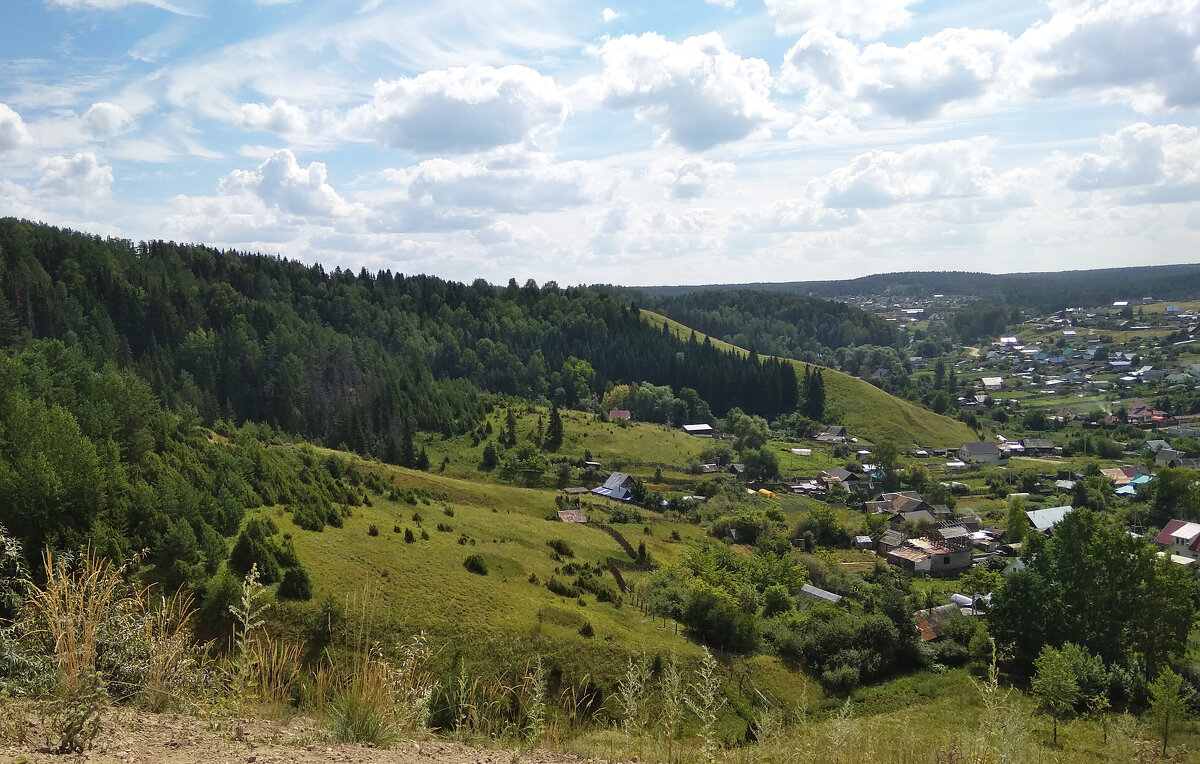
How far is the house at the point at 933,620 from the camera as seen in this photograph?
43.2m

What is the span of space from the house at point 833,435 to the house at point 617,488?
55.2 m

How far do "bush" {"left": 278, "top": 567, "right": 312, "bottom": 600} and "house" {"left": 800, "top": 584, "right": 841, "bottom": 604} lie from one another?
32792mm

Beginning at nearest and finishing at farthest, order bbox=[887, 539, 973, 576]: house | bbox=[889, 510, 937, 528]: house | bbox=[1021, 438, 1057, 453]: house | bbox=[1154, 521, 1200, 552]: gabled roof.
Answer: bbox=[887, 539, 973, 576]: house, bbox=[1154, 521, 1200, 552]: gabled roof, bbox=[889, 510, 937, 528]: house, bbox=[1021, 438, 1057, 453]: house

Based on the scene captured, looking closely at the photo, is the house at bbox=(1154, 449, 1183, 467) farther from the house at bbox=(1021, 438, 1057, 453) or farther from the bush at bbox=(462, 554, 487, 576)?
the bush at bbox=(462, 554, 487, 576)

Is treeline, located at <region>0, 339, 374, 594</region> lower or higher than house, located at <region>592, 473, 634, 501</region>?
higher

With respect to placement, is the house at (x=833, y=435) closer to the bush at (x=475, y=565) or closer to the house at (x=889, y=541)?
the house at (x=889, y=541)

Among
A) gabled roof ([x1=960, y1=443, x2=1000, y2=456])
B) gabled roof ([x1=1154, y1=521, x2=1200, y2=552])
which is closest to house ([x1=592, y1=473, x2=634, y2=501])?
gabled roof ([x1=1154, y1=521, x2=1200, y2=552])

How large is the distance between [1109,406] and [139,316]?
608 feet

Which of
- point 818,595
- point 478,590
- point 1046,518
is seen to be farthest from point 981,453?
point 478,590

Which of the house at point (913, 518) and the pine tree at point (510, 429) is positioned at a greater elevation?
the pine tree at point (510, 429)

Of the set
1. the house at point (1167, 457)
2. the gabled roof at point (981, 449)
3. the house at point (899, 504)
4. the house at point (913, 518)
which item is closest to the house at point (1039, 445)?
the gabled roof at point (981, 449)

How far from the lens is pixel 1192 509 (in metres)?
79.4

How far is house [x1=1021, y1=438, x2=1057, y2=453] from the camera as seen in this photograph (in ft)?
402

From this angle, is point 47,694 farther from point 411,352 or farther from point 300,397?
point 411,352
